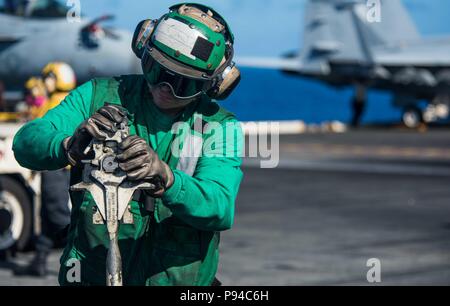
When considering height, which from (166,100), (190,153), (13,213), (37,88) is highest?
(37,88)

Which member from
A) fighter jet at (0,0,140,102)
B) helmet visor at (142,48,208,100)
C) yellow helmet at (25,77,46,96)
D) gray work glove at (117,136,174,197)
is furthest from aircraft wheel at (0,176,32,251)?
gray work glove at (117,136,174,197)

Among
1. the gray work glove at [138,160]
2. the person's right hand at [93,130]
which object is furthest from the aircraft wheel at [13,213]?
the gray work glove at [138,160]

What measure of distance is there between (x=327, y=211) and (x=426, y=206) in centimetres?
181

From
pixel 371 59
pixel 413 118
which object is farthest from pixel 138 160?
pixel 371 59

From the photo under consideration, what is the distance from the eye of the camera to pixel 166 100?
325 centimetres

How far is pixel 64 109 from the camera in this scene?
3367 millimetres

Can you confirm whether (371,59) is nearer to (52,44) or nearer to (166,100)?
(52,44)

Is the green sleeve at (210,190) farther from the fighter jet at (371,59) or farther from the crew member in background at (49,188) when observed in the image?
the fighter jet at (371,59)

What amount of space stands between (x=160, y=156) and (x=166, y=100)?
0.72 feet

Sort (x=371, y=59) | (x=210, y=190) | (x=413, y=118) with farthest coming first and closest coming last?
1. (x=371, y=59)
2. (x=413, y=118)
3. (x=210, y=190)

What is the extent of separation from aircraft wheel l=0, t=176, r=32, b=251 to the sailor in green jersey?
7.28 metres

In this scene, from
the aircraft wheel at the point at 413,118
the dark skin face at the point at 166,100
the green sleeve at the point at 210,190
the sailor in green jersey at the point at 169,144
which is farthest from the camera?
the aircraft wheel at the point at 413,118

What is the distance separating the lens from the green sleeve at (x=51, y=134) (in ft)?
10.3

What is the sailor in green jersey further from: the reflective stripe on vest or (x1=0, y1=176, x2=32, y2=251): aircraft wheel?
(x1=0, y1=176, x2=32, y2=251): aircraft wheel
